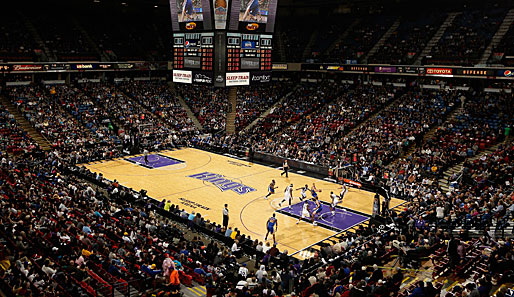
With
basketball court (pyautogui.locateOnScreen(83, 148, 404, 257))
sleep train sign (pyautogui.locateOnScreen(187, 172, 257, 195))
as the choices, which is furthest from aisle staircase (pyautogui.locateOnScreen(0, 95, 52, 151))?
sleep train sign (pyautogui.locateOnScreen(187, 172, 257, 195))

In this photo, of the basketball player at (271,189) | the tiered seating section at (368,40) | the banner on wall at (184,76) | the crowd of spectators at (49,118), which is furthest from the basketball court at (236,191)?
the tiered seating section at (368,40)

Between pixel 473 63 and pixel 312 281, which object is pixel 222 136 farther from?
pixel 312 281

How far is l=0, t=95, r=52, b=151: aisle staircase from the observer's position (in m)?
36.2

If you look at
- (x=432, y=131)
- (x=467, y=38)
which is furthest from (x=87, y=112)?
(x=467, y=38)

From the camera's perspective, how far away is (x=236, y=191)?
28.8 metres

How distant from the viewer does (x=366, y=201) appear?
27469 millimetres

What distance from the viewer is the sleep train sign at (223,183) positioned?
95.7 ft

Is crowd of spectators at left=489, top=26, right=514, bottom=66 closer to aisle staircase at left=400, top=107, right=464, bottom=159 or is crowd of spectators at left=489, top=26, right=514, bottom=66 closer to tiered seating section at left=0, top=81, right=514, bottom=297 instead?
tiered seating section at left=0, top=81, right=514, bottom=297

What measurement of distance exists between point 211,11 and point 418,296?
24312mm

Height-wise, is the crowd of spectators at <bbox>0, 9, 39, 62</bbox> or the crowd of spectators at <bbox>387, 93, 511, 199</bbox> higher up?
the crowd of spectators at <bbox>0, 9, 39, 62</bbox>

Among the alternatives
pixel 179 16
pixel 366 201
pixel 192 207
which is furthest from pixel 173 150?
pixel 366 201

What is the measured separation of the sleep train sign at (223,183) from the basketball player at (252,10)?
37.8 feet

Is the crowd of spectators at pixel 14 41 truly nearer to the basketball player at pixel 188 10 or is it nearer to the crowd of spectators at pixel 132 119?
the crowd of spectators at pixel 132 119

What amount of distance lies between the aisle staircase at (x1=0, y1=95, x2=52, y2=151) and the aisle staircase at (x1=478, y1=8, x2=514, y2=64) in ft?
119
